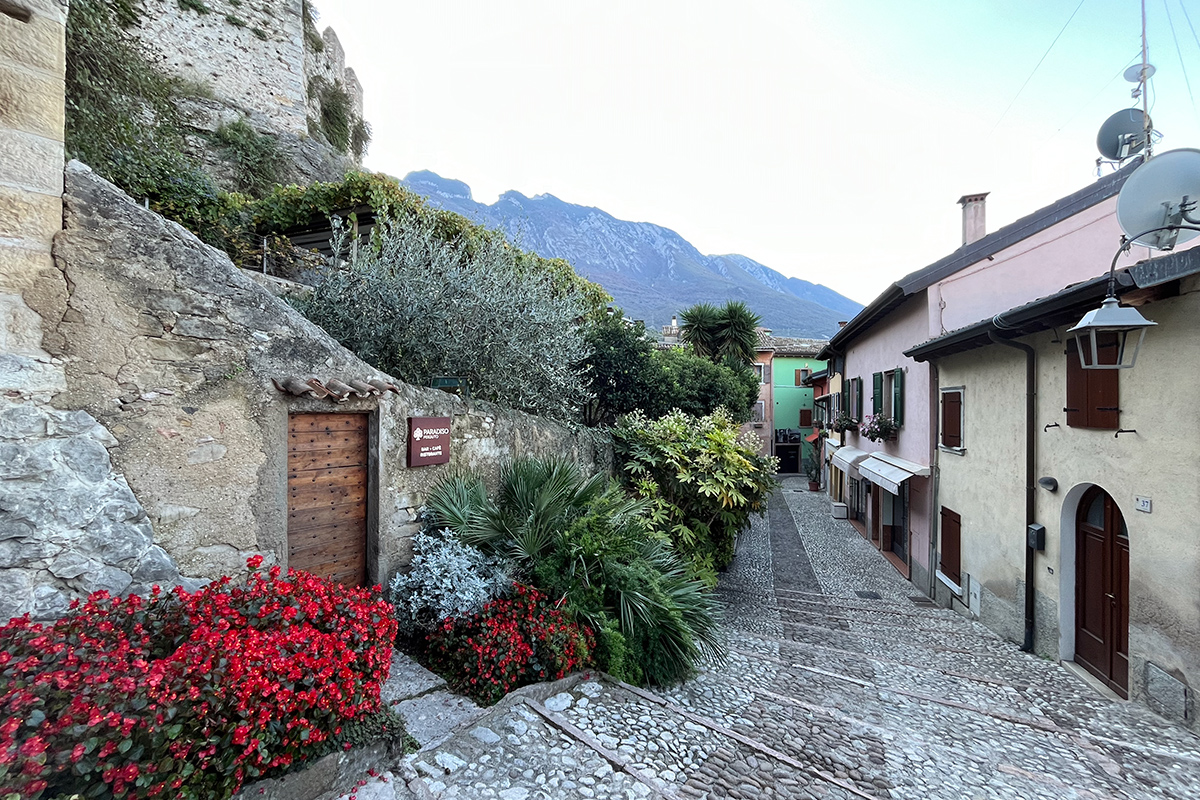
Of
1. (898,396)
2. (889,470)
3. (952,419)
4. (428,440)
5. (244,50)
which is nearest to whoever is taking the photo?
(428,440)

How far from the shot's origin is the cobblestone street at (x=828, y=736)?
3.47m

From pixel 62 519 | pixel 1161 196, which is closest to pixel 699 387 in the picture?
pixel 1161 196

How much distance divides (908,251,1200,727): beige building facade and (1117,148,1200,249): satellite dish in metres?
0.29

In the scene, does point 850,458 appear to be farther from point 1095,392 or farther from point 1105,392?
point 1105,392

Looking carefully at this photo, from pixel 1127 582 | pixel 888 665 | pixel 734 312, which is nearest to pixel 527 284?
pixel 888 665

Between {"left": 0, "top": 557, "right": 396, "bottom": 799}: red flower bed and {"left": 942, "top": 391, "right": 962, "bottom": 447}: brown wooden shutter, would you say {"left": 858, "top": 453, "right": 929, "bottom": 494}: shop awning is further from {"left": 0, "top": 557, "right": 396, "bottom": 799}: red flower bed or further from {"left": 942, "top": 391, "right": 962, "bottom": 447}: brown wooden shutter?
{"left": 0, "top": 557, "right": 396, "bottom": 799}: red flower bed

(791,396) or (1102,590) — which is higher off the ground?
(791,396)

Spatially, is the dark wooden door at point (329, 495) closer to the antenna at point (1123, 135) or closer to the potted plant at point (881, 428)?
the antenna at point (1123, 135)

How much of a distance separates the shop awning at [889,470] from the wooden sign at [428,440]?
8981 mm

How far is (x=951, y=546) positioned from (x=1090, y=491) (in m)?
3.68

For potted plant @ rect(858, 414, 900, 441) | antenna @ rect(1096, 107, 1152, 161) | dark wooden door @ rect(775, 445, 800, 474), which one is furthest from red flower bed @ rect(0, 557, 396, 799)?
dark wooden door @ rect(775, 445, 800, 474)

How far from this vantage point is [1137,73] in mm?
6828

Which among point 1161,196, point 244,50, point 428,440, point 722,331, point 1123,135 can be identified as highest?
point 244,50

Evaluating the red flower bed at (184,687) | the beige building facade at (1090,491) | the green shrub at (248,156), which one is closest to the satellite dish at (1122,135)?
the beige building facade at (1090,491)
